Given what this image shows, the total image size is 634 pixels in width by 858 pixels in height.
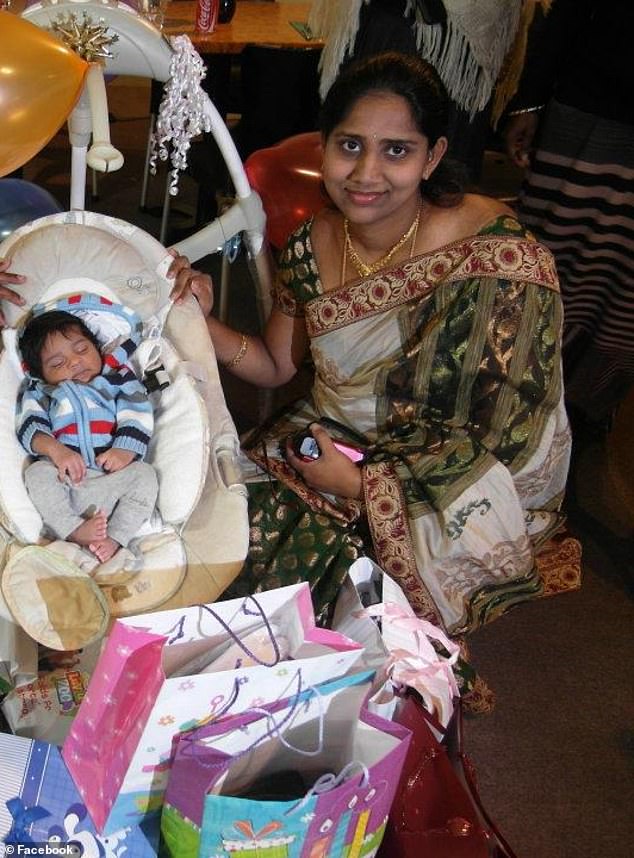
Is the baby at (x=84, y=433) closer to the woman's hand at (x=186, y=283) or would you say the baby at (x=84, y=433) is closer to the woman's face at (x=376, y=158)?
the woman's hand at (x=186, y=283)

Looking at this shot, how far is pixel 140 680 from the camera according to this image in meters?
1.06

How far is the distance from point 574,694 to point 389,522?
25.7 inches

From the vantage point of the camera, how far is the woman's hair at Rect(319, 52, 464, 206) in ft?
4.67

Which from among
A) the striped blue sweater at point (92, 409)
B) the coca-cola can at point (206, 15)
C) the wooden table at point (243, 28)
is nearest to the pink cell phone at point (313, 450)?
the striped blue sweater at point (92, 409)

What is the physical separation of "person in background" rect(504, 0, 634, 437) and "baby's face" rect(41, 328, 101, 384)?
113cm

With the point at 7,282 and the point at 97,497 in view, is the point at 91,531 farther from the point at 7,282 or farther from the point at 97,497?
the point at 7,282

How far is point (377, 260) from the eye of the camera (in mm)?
1604

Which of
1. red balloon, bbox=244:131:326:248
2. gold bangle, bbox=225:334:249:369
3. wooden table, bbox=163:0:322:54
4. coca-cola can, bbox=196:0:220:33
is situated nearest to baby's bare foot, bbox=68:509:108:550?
gold bangle, bbox=225:334:249:369

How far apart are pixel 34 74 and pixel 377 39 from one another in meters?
1.32

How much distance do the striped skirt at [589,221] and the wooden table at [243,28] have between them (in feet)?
4.50

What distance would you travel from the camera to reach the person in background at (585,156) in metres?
1.88

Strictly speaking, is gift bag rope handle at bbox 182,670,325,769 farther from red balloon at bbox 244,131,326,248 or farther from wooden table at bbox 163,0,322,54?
wooden table at bbox 163,0,322,54

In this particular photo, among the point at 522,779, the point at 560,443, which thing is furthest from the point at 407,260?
the point at 522,779

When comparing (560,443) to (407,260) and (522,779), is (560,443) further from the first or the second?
(522,779)
